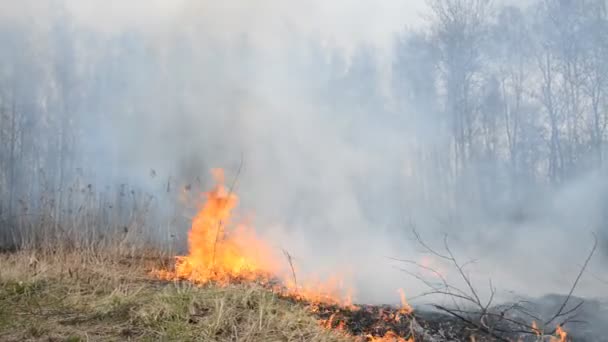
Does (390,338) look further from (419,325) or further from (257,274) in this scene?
(257,274)

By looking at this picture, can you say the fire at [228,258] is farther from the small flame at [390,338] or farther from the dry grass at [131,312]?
the small flame at [390,338]

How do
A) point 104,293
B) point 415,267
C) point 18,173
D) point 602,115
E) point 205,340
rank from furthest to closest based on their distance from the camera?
1. point 18,173
2. point 602,115
3. point 415,267
4. point 104,293
5. point 205,340

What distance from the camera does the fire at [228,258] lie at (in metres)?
6.06

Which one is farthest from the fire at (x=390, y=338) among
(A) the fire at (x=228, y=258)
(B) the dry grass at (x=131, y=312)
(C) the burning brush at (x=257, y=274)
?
(A) the fire at (x=228, y=258)

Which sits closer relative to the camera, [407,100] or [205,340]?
[205,340]

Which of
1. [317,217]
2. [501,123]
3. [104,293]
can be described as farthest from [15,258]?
[501,123]

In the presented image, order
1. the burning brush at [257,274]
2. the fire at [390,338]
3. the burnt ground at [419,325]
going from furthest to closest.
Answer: the burning brush at [257,274] < the burnt ground at [419,325] < the fire at [390,338]

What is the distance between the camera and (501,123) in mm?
16312

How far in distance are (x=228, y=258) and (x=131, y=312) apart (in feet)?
12.2

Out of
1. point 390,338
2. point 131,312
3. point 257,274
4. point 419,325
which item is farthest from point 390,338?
point 257,274

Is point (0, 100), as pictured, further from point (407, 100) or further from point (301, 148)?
point (407, 100)

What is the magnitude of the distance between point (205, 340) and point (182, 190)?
640 centimetres

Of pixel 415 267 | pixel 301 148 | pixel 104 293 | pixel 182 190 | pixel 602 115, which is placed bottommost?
pixel 415 267

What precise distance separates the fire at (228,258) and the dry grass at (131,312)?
4.11 ft
